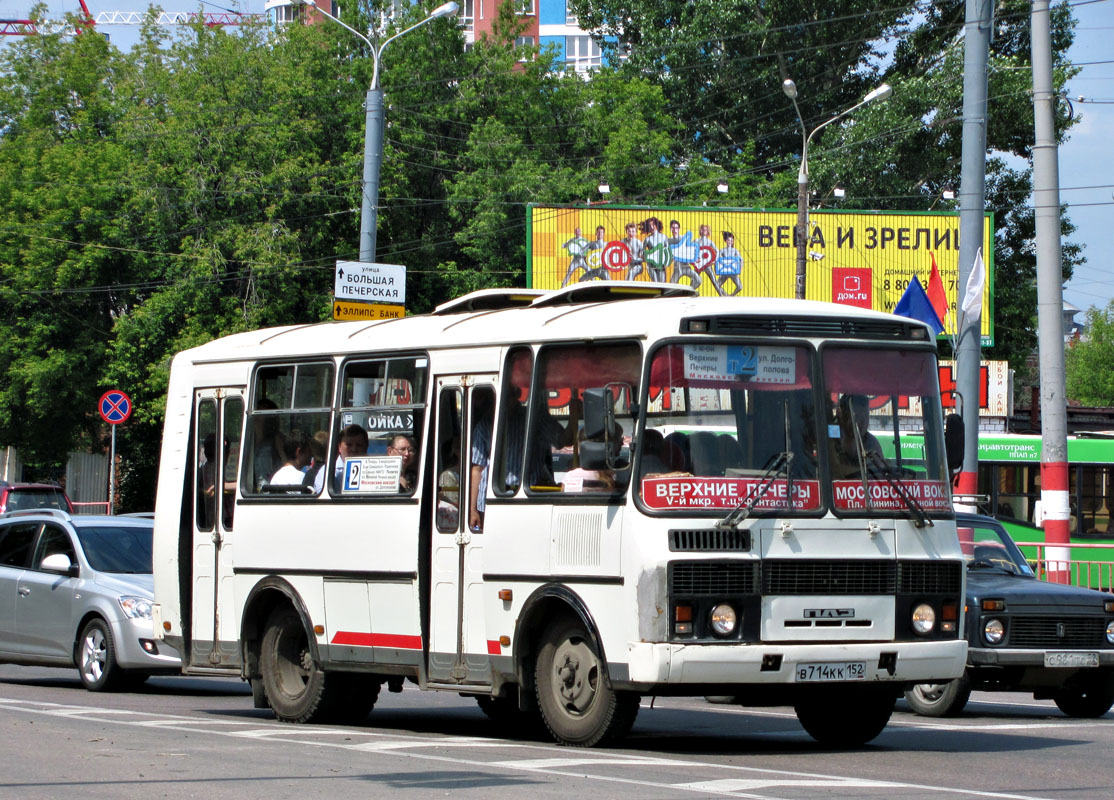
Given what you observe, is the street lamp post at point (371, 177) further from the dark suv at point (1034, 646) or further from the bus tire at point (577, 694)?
the bus tire at point (577, 694)

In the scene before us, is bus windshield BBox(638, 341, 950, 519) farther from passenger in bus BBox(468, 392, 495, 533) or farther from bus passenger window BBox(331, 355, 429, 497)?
bus passenger window BBox(331, 355, 429, 497)

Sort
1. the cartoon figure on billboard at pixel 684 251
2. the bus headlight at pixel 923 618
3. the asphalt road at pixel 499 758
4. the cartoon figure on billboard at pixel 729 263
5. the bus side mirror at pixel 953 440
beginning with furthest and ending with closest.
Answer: the cartoon figure on billboard at pixel 729 263 < the cartoon figure on billboard at pixel 684 251 < the bus side mirror at pixel 953 440 < the bus headlight at pixel 923 618 < the asphalt road at pixel 499 758

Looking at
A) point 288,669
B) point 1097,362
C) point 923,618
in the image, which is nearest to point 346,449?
point 288,669

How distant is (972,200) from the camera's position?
19797 mm

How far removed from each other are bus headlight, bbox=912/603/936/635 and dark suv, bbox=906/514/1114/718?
110 inches

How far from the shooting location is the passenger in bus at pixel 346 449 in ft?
39.9

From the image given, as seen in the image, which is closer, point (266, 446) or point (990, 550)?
point (266, 446)

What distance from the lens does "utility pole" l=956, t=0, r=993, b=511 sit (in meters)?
19.5

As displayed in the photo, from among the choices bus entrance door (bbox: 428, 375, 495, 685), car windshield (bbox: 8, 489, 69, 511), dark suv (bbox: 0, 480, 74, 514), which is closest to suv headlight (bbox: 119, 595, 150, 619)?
bus entrance door (bbox: 428, 375, 495, 685)

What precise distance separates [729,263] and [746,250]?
1.84 ft

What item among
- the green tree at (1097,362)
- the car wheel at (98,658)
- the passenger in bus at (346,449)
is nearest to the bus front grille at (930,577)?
the passenger in bus at (346,449)

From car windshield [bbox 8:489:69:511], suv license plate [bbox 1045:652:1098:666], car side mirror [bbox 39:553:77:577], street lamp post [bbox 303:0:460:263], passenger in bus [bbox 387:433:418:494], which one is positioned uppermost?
street lamp post [bbox 303:0:460:263]

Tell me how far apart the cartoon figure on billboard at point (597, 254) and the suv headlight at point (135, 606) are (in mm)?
28744

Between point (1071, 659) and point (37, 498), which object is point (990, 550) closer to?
point (1071, 659)
